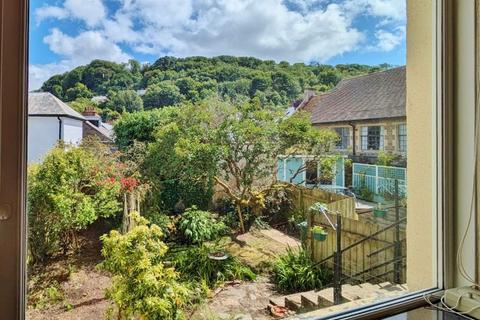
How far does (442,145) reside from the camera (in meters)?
1.18

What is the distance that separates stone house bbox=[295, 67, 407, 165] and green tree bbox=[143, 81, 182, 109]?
0.43m

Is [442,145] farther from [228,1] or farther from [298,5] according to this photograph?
[228,1]

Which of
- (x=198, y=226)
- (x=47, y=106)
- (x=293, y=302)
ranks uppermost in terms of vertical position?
(x=47, y=106)

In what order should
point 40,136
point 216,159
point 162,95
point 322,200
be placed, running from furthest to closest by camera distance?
point 322,200 → point 216,159 → point 162,95 → point 40,136

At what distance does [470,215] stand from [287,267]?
66 centimetres

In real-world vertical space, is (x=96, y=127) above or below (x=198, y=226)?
above

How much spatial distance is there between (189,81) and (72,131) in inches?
14.4

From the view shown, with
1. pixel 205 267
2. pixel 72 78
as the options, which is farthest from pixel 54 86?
pixel 205 267

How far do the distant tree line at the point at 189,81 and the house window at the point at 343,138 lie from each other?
0.54ft

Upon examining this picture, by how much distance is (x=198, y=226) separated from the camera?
1.05 m

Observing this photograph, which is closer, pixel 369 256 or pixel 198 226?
pixel 198 226

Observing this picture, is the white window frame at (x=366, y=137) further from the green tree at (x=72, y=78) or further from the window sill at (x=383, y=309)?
the green tree at (x=72, y=78)

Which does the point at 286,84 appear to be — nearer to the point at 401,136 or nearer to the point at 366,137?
the point at 366,137

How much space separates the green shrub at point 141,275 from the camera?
94cm
